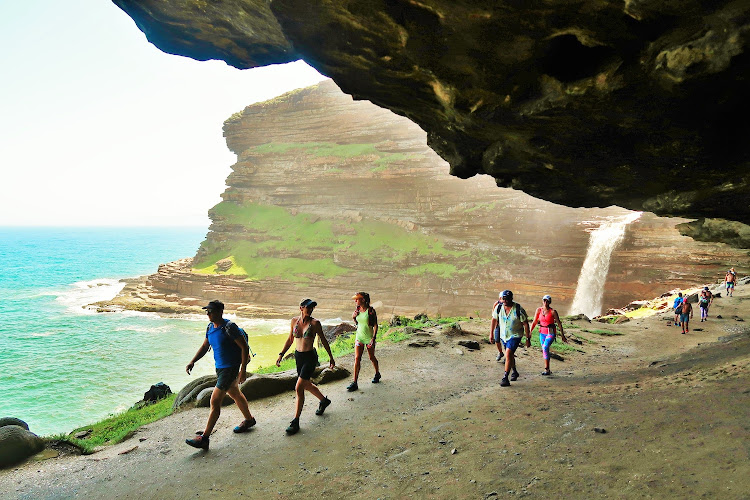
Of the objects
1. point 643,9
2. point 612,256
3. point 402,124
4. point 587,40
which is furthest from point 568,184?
point 402,124

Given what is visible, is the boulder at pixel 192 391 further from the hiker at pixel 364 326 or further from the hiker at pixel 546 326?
the hiker at pixel 546 326

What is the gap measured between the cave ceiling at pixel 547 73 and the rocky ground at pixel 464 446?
12.7 ft

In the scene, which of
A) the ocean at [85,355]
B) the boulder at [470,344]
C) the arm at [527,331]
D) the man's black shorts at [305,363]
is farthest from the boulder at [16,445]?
the ocean at [85,355]

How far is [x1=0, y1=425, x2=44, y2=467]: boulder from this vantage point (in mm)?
6457

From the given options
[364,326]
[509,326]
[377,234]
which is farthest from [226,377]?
[377,234]

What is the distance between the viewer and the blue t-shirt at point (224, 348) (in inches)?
238

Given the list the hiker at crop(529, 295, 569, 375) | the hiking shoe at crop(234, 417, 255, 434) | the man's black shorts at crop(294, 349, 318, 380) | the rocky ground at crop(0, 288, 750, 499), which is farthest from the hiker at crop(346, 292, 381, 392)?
the hiker at crop(529, 295, 569, 375)

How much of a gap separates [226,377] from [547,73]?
6564 mm

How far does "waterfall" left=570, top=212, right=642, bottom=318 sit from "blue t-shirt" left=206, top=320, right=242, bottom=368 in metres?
36.5

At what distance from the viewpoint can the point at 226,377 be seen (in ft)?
20.0

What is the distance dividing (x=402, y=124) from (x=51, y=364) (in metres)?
47.1

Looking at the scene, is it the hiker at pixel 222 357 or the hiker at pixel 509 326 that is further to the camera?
the hiker at pixel 509 326

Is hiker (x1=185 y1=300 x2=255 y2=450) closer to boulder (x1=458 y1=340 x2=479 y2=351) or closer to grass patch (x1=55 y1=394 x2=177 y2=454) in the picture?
grass patch (x1=55 y1=394 x2=177 y2=454)

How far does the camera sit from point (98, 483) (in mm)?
5523
